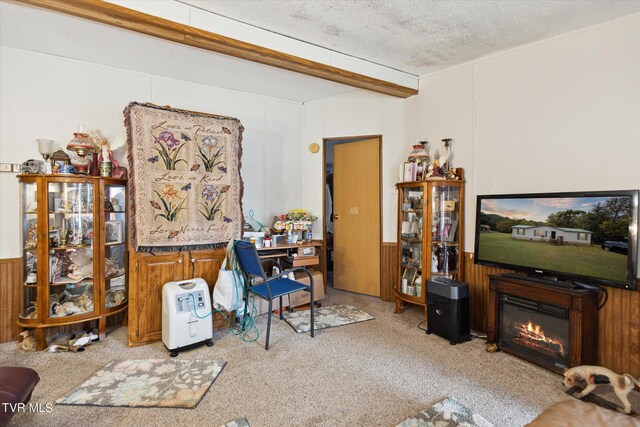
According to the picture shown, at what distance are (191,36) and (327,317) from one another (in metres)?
2.92

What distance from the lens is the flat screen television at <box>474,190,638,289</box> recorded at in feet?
7.35

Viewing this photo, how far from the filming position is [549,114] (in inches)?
111

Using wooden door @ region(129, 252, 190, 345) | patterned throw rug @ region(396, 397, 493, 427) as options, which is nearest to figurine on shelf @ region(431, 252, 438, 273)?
patterned throw rug @ region(396, 397, 493, 427)

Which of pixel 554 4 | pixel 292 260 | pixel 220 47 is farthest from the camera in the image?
pixel 292 260

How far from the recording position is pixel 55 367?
2506 mm

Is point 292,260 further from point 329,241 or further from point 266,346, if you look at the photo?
point 329,241

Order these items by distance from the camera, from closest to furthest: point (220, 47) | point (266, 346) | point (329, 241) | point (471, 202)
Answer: point (220, 47) < point (266, 346) < point (471, 202) < point (329, 241)

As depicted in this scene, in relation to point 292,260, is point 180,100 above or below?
above

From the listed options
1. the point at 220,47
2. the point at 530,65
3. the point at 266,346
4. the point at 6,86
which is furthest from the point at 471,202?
the point at 6,86

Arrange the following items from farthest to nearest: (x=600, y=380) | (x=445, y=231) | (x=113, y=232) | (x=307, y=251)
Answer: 1. (x=307, y=251)
2. (x=445, y=231)
3. (x=113, y=232)
4. (x=600, y=380)

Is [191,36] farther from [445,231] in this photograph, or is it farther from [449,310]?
[449,310]

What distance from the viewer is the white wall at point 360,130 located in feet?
13.6

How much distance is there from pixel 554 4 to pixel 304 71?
2009 millimetres

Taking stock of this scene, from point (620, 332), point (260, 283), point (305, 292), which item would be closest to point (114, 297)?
point (260, 283)
